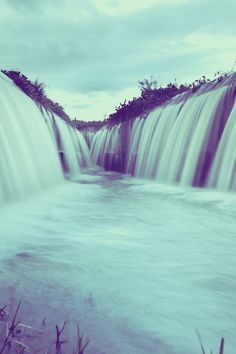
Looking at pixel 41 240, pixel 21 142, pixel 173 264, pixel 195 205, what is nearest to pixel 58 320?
pixel 173 264

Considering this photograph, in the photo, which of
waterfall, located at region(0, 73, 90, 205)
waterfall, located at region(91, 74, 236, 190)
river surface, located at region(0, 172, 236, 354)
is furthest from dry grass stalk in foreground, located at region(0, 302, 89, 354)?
waterfall, located at region(91, 74, 236, 190)

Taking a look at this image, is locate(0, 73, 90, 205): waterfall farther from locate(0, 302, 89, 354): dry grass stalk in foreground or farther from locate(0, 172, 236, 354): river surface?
locate(0, 302, 89, 354): dry grass stalk in foreground

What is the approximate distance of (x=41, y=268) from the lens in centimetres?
250

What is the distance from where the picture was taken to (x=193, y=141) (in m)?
9.62

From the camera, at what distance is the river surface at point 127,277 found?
5.41 feet

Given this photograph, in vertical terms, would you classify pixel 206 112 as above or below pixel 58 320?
above

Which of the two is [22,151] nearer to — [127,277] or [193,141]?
[193,141]

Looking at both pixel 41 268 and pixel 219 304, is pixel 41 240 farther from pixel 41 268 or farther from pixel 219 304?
pixel 219 304

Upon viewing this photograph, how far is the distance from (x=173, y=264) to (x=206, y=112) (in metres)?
7.13

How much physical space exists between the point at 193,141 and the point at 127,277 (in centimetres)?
757

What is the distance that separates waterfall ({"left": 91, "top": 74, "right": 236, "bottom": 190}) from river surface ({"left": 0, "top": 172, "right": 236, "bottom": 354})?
3710 millimetres

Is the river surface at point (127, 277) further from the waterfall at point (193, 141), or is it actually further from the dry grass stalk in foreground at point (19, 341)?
the waterfall at point (193, 141)

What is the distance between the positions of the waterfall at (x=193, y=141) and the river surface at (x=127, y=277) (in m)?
3.71

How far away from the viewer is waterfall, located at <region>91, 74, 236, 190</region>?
8.23 m
